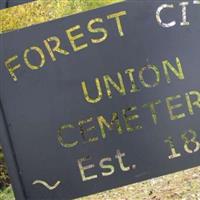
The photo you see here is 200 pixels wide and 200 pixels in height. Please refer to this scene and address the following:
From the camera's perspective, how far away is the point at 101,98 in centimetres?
282

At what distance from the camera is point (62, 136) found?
2.84 metres

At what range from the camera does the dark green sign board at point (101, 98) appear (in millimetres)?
2760

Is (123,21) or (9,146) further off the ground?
(123,21)

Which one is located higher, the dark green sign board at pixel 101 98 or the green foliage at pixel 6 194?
the dark green sign board at pixel 101 98

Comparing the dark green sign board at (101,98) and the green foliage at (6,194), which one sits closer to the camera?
the dark green sign board at (101,98)

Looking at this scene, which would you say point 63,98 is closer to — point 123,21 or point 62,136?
point 62,136

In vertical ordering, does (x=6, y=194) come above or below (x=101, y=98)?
below

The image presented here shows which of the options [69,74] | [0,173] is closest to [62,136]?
[69,74]

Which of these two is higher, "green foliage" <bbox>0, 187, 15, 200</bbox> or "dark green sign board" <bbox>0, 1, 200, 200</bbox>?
"dark green sign board" <bbox>0, 1, 200, 200</bbox>

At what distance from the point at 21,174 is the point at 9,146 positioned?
0.19m

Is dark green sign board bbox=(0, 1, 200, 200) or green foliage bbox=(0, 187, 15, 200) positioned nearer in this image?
dark green sign board bbox=(0, 1, 200, 200)

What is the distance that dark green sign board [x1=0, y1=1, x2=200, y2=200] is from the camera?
2.76m

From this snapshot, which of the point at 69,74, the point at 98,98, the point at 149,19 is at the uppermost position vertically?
the point at 149,19

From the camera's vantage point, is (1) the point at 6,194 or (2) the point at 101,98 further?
(1) the point at 6,194
